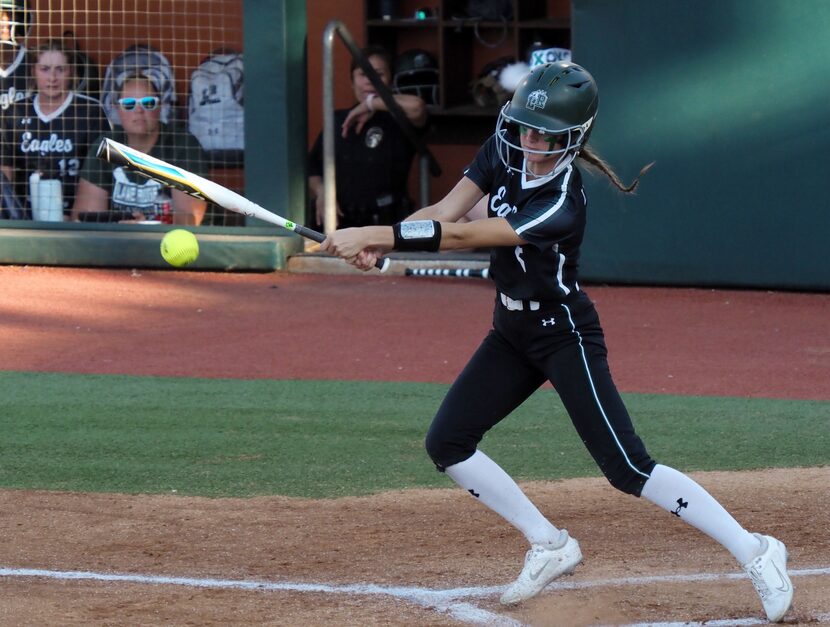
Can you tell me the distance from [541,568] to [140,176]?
25.8ft

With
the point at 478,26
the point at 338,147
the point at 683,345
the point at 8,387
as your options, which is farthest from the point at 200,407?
the point at 478,26

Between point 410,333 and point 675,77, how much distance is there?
314 cm

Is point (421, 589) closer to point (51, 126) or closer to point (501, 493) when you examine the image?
point (501, 493)

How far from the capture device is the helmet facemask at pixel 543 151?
3818mm

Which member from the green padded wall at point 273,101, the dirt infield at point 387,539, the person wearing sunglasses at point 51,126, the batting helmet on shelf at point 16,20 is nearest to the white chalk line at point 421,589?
the dirt infield at point 387,539

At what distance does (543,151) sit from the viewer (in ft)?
12.6

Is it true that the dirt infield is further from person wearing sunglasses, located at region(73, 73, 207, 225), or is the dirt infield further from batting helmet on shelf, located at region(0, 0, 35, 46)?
batting helmet on shelf, located at region(0, 0, 35, 46)

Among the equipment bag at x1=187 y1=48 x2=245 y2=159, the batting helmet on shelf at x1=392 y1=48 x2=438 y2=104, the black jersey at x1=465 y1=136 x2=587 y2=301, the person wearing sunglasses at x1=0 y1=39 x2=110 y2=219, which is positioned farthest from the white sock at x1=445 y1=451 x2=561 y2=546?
the batting helmet on shelf at x1=392 y1=48 x2=438 y2=104

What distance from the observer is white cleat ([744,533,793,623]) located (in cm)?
385

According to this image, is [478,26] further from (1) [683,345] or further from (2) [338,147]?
(1) [683,345]

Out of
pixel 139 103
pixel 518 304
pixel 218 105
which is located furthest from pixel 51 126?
pixel 518 304

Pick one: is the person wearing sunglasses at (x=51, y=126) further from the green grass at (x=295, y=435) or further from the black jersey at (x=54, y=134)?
the green grass at (x=295, y=435)

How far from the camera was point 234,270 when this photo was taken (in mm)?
11164

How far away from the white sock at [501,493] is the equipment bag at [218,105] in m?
7.59
